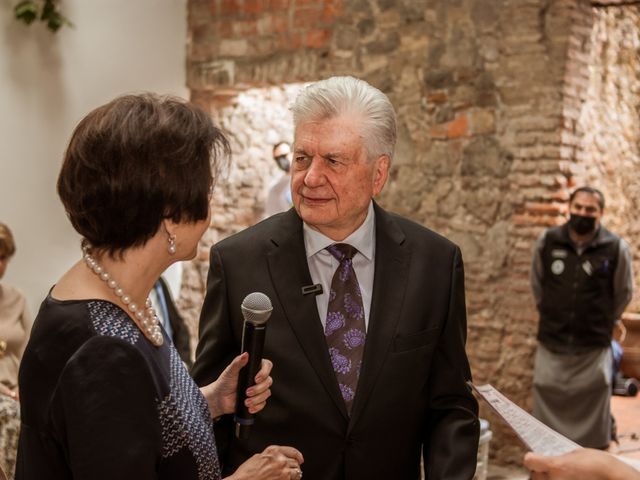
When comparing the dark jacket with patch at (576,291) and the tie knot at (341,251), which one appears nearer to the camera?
the tie knot at (341,251)

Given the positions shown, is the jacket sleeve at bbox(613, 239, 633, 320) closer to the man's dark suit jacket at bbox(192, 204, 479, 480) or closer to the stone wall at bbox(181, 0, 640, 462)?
the stone wall at bbox(181, 0, 640, 462)

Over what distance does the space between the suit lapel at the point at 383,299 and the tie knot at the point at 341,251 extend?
68mm

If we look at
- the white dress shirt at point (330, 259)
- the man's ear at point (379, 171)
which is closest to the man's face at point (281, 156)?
the man's ear at point (379, 171)

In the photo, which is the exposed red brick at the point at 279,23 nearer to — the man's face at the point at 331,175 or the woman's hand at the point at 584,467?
the man's face at the point at 331,175

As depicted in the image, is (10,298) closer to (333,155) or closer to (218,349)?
(218,349)

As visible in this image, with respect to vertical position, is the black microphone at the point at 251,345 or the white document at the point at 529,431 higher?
the black microphone at the point at 251,345

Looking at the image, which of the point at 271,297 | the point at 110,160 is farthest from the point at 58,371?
the point at 271,297

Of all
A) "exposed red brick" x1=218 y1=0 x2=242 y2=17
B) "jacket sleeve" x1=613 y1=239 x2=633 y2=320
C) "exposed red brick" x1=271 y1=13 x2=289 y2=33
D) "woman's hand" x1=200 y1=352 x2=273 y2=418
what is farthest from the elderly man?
"exposed red brick" x1=218 y1=0 x2=242 y2=17

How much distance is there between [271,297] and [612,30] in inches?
248

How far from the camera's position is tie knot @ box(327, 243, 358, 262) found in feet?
7.39

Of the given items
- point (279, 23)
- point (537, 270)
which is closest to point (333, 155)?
point (537, 270)

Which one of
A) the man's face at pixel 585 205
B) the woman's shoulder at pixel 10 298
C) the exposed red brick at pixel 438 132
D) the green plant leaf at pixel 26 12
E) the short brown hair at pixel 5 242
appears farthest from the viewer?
the exposed red brick at pixel 438 132

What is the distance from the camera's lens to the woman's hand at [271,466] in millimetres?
1720

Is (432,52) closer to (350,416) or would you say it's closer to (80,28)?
(80,28)
